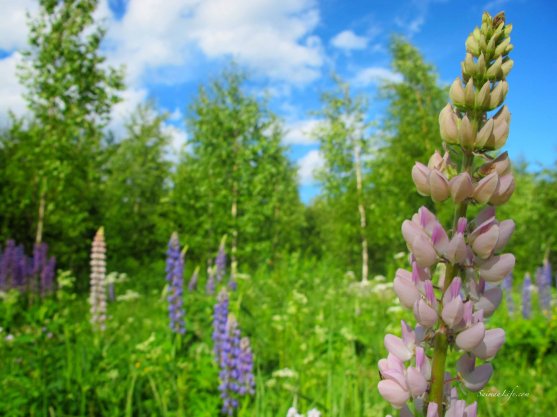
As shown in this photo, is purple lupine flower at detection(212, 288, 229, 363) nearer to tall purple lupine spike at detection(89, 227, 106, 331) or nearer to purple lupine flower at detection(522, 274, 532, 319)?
tall purple lupine spike at detection(89, 227, 106, 331)

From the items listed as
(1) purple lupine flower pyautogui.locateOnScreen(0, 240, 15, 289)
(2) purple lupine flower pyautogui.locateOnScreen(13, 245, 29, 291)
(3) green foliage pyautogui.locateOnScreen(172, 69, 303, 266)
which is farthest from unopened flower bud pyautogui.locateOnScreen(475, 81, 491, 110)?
(3) green foliage pyautogui.locateOnScreen(172, 69, 303, 266)

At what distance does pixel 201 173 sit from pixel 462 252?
15.2 metres

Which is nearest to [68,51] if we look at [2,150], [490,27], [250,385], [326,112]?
[2,150]

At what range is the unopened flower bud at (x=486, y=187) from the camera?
0.87 meters

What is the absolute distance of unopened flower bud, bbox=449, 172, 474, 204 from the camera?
34.1 inches

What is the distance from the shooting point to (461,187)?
0.87 meters

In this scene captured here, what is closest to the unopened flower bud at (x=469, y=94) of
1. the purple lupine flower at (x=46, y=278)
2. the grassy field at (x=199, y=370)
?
the grassy field at (x=199, y=370)

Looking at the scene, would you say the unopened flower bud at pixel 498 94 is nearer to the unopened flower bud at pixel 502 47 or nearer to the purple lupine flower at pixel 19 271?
the unopened flower bud at pixel 502 47

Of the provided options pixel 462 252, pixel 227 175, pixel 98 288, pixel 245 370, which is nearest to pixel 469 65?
pixel 462 252

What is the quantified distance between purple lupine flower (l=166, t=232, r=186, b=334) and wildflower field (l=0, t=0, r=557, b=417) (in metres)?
0.02

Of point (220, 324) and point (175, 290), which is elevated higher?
point (175, 290)

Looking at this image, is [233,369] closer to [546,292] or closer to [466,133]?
[466,133]

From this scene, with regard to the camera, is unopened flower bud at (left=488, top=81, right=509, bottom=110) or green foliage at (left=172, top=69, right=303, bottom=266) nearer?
unopened flower bud at (left=488, top=81, right=509, bottom=110)

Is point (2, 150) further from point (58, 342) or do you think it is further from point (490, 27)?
point (490, 27)
